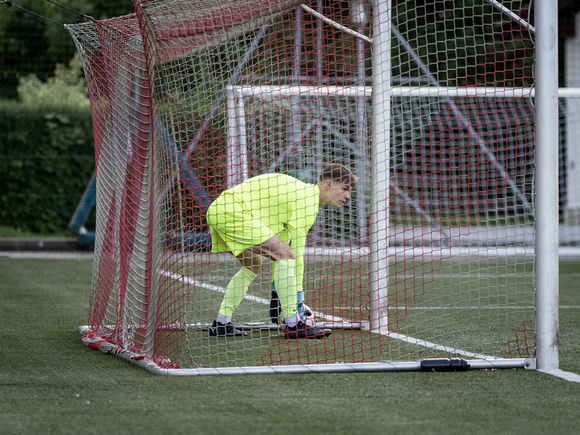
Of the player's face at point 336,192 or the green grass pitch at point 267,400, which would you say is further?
the player's face at point 336,192

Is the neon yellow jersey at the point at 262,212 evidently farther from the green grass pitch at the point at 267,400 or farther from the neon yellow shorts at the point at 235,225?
the green grass pitch at the point at 267,400

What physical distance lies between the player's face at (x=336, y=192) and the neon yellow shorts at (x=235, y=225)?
1.52 ft

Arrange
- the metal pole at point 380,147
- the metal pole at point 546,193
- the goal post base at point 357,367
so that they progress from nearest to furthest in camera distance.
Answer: the goal post base at point 357,367, the metal pole at point 546,193, the metal pole at point 380,147

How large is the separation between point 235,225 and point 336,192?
0.71 m

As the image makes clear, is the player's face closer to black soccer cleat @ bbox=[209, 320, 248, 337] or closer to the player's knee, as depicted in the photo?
the player's knee

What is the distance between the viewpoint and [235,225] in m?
5.01

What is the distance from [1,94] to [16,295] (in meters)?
16.4

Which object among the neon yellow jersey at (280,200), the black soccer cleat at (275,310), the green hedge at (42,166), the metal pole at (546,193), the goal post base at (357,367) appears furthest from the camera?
the green hedge at (42,166)

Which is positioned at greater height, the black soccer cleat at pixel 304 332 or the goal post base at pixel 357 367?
the black soccer cleat at pixel 304 332

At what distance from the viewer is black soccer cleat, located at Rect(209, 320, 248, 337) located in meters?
5.13

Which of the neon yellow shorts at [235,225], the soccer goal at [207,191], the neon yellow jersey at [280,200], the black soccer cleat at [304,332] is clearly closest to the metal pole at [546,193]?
the soccer goal at [207,191]

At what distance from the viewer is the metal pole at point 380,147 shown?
545cm

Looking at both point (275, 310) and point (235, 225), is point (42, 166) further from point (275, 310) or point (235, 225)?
point (235, 225)

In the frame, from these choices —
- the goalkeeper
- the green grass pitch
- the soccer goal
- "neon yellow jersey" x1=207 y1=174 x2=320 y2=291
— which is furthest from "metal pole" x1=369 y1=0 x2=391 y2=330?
the green grass pitch
